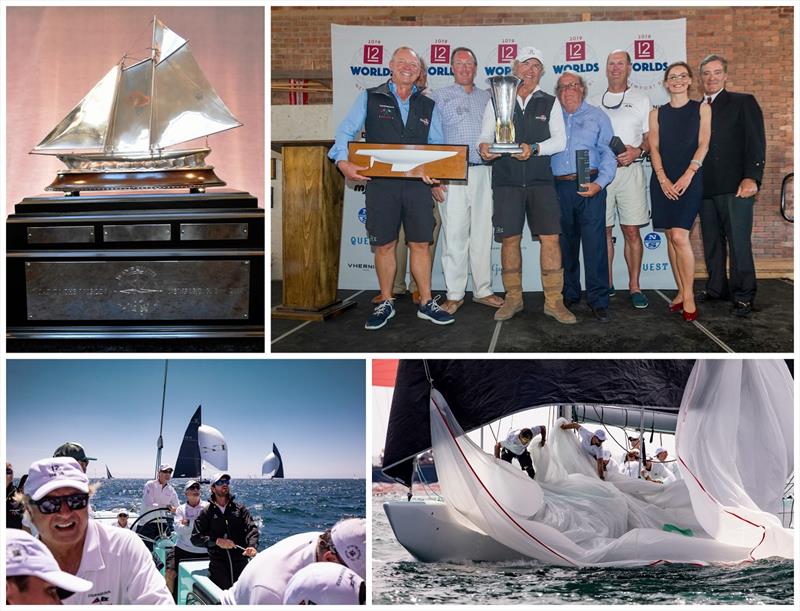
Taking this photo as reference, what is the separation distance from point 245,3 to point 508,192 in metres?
1.63

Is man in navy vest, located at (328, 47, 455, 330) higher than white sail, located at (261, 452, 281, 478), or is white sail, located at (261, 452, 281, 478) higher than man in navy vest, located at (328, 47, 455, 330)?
man in navy vest, located at (328, 47, 455, 330)

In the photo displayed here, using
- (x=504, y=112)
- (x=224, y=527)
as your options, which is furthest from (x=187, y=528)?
(x=504, y=112)

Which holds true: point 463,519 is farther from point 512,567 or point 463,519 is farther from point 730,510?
point 730,510

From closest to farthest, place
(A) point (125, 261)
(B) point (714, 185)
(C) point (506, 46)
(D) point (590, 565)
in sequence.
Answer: (D) point (590, 565)
(A) point (125, 261)
(B) point (714, 185)
(C) point (506, 46)

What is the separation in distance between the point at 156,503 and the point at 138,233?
4.34 ft

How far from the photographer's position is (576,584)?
12.7 ft

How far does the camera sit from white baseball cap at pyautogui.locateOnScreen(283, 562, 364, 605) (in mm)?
3791

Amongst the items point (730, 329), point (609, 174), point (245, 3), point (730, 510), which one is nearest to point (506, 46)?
point (609, 174)

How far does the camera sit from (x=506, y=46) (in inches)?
217

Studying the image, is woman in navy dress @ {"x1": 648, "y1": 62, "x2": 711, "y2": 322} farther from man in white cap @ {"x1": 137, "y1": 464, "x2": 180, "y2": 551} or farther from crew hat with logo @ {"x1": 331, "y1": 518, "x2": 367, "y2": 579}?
man in white cap @ {"x1": 137, "y1": 464, "x2": 180, "y2": 551}

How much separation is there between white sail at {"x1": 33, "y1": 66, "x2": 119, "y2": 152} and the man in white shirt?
8.55ft

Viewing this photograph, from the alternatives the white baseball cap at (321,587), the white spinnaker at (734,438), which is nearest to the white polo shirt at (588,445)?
the white spinnaker at (734,438)

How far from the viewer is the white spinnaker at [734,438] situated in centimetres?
406

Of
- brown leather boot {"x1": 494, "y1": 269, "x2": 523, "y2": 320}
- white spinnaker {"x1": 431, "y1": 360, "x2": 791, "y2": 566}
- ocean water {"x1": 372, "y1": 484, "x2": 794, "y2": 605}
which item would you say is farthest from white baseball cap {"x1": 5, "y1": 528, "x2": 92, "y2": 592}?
brown leather boot {"x1": 494, "y1": 269, "x2": 523, "y2": 320}
